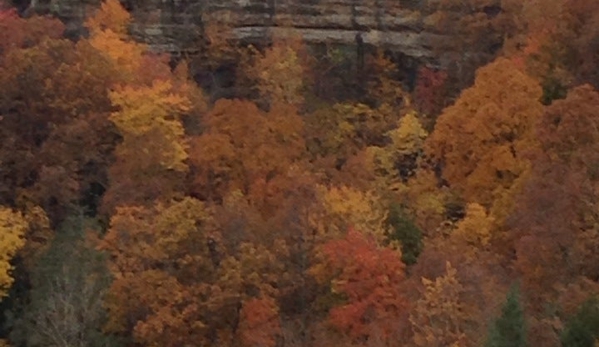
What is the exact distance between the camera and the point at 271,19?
2375 inches

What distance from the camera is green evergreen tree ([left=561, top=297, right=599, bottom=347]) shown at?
24.5 m

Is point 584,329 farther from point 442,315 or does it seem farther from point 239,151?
point 239,151

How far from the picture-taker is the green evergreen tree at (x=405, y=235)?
34.6m

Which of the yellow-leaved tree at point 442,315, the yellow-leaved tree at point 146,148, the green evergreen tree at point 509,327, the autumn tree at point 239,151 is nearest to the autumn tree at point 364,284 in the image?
the yellow-leaved tree at point 442,315

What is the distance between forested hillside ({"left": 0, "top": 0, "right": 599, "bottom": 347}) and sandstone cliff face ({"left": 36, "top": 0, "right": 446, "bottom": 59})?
471 cm

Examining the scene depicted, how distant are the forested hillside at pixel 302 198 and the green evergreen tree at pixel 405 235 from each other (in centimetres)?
9

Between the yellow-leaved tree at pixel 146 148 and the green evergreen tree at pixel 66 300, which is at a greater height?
the yellow-leaved tree at pixel 146 148

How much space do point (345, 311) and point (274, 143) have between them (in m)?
15.8

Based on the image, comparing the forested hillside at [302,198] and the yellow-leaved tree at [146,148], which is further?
the yellow-leaved tree at [146,148]

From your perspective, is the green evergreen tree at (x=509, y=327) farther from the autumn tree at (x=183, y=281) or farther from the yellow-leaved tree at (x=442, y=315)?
the autumn tree at (x=183, y=281)

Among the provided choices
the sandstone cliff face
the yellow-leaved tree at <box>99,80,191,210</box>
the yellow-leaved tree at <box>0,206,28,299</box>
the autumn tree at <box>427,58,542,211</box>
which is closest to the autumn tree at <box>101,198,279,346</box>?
the yellow-leaved tree at <box>0,206,28,299</box>

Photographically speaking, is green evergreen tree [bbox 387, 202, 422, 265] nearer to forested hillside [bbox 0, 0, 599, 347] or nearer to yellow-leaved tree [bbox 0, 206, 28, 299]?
forested hillside [bbox 0, 0, 599, 347]

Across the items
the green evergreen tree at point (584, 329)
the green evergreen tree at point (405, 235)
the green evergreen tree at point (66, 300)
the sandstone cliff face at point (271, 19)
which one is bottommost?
the green evergreen tree at point (66, 300)

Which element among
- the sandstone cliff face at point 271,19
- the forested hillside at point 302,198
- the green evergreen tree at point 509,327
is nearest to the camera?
the green evergreen tree at point 509,327
